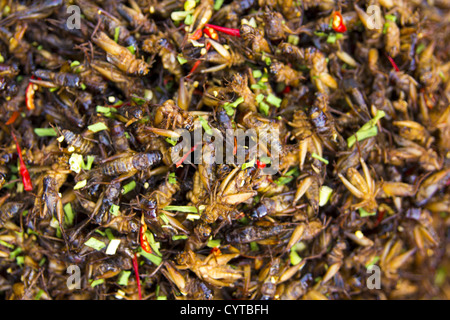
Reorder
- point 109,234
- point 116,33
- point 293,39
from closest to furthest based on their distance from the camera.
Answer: point 109,234 → point 116,33 → point 293,39

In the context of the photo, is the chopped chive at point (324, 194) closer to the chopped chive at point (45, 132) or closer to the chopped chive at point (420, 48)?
the chopped chive at point (420, 48)

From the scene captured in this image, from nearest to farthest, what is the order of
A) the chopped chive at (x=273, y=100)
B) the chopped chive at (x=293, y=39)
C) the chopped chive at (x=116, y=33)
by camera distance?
1. the chopped chive at (x=116, y=33)
2. the chopped chive at (x=273, y=100)
3. the chopped chive at (x=293, y=39)

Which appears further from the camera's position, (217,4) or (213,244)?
(217,4)

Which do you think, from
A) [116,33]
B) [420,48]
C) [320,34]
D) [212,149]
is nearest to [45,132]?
[116,33]

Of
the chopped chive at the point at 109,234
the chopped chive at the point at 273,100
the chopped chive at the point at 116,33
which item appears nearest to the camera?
the chopped chive at the point at 109,234

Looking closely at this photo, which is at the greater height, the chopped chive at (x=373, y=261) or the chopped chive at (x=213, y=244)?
the chopped chive at (x=213, y=244)

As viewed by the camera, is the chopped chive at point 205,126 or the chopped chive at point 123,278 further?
the chopped chive at point 123,278

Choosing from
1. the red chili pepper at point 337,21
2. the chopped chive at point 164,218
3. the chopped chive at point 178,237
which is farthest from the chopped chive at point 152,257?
the red chili pepper at point 337,21

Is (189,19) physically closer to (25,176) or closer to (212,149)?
(212,149)
